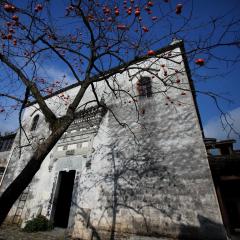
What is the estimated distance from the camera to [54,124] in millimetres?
3566

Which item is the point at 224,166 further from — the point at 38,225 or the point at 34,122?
the point at 34,122

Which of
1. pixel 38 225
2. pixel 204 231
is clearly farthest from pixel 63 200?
pixel 204 231

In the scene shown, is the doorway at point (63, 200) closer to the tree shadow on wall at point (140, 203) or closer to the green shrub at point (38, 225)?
the green shrub at point (38, 225)

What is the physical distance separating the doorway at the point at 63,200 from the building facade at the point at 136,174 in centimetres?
5

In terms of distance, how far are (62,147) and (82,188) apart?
2728mm

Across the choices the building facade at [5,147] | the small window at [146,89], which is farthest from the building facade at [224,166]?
the building facade at [5,147]

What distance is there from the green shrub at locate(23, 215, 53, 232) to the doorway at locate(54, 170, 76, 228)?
2.23ft

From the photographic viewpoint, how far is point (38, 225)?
24.8 ft

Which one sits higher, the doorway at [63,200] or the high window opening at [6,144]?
the high window opening at [6,144]

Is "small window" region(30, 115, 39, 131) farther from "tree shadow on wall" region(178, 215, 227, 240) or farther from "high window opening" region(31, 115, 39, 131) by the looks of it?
"tree shadow on wall" region(178, 215, 227, 240)

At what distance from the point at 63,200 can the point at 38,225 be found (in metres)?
2.52

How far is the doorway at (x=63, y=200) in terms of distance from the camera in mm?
8852

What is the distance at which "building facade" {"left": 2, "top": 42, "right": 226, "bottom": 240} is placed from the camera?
18.8ft

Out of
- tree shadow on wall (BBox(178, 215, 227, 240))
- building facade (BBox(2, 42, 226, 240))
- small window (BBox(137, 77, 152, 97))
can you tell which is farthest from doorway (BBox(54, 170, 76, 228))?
tree shadow on wall (BBox(178, 215, 227, 240))
